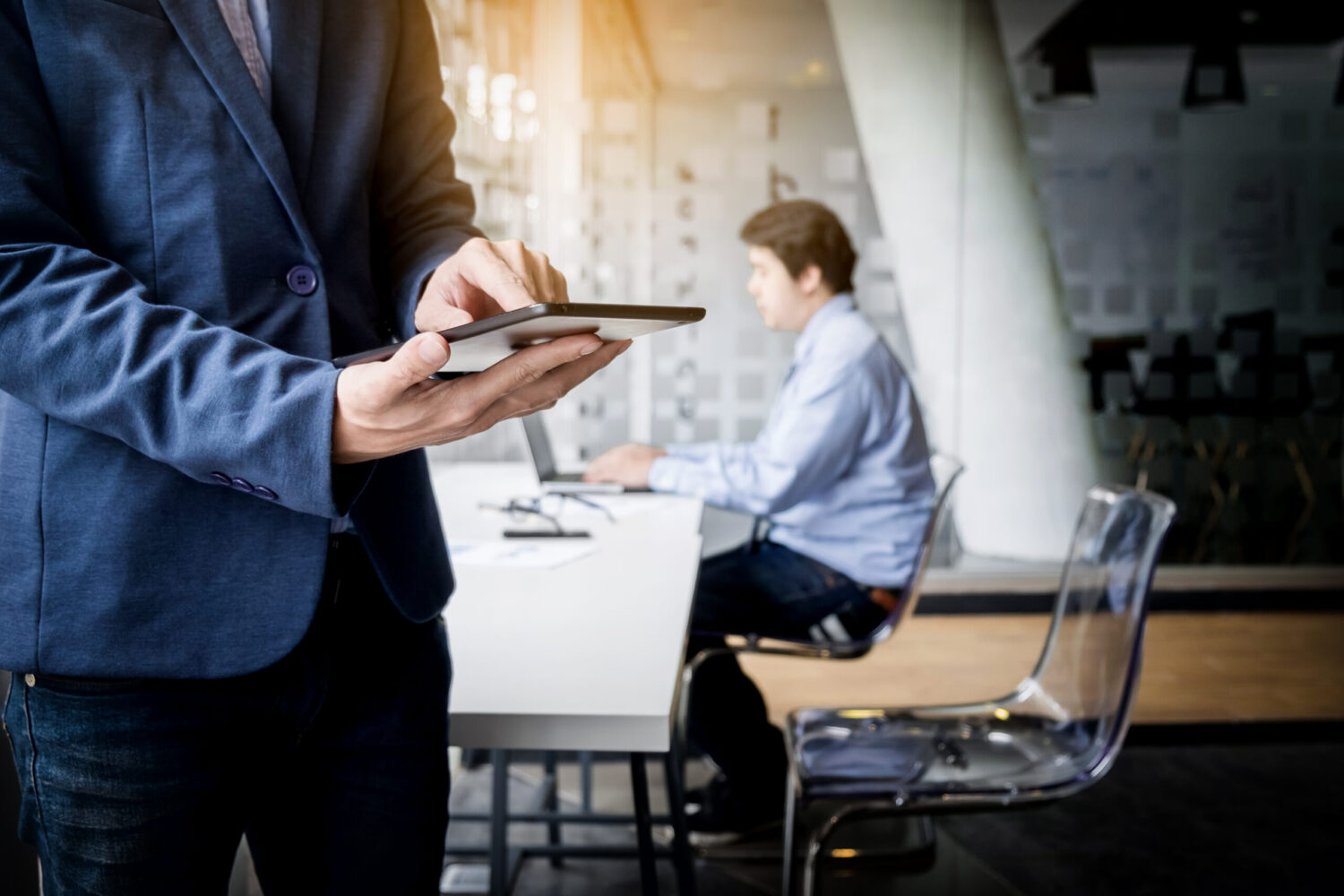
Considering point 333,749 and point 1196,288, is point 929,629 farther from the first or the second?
point 333,749

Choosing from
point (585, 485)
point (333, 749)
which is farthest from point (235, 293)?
point (585, 485)

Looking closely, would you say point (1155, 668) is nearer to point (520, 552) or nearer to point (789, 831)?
point (789, 831)

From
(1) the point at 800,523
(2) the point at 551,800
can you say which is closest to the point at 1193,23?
(1) the point at 800,523

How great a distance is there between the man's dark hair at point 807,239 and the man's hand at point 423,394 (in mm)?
2198

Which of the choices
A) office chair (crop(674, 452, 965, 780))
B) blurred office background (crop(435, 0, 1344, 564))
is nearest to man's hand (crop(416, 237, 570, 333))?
office chair (crop(674, 452, 965, 780))

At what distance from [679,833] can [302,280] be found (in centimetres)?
117

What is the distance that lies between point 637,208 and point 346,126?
3.97 metres

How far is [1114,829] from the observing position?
2.56 metres

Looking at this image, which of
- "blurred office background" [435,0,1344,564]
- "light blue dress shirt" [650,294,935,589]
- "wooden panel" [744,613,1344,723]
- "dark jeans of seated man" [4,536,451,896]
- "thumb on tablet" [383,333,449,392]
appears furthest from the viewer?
"blurred office background" [435,0,1344,564]

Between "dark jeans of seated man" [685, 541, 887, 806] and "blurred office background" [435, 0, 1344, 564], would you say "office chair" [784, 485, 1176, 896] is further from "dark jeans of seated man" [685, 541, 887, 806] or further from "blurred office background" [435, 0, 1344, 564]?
"blurred office background" [435, 0, 1344, 564]

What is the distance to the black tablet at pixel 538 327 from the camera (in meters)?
0.57

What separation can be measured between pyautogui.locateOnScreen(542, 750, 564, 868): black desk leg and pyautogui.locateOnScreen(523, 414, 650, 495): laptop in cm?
69

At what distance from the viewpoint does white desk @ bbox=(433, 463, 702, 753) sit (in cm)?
97

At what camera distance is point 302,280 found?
0.74m
